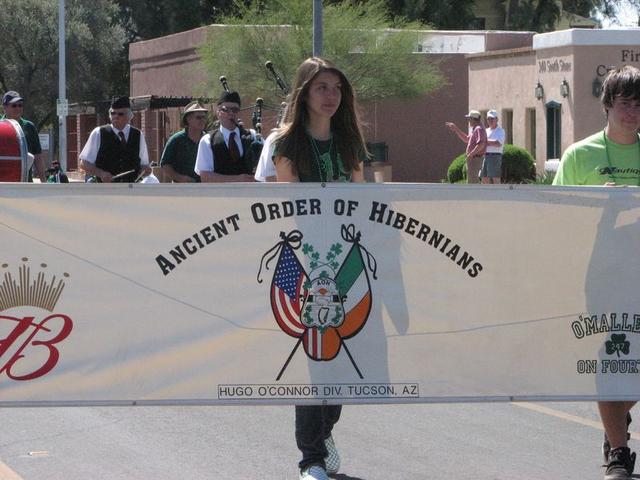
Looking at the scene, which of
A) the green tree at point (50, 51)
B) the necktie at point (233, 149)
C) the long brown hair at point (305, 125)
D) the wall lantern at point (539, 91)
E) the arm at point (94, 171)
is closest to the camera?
the long brown hair at point (305, 125)

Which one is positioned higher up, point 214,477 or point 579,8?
point 579,8

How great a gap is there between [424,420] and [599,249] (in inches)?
105

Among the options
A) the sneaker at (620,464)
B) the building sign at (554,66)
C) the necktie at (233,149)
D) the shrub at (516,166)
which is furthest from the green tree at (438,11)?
the sneaker at (620,464)

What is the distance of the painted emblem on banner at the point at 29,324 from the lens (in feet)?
19.2

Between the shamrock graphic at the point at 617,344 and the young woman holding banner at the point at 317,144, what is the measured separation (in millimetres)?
1334

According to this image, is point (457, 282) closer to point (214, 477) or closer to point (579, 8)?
point (214, 477)

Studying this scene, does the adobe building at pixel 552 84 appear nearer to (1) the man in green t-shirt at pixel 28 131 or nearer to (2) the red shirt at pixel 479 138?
(2) the red shirt at pixel 479 138

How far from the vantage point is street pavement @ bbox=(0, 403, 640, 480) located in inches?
274

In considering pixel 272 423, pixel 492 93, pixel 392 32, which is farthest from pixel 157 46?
pixel 272 423

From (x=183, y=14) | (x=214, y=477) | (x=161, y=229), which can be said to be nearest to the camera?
(x=161, y=229)

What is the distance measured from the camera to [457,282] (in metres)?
5.97

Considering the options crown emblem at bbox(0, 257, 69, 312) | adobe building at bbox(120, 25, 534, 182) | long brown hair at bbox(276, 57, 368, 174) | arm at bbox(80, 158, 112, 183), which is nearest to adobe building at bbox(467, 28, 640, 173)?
adobe building at bbox(120, 25, 534, 182)

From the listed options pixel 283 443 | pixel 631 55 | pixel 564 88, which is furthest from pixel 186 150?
pixel 564 88

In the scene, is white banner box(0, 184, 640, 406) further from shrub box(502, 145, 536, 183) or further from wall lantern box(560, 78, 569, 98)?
wall lantern box(560, 78, 569, 98)
